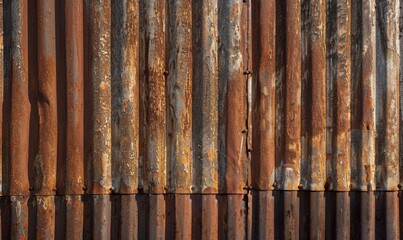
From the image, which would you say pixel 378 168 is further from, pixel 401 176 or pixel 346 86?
pixel 346 86

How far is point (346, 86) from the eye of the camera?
12.5 feet

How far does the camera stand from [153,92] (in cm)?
374

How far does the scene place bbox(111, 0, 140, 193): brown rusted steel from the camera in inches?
146

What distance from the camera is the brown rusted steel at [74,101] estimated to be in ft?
12.1

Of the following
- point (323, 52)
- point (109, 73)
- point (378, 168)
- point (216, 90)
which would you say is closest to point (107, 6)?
point (109, 73)

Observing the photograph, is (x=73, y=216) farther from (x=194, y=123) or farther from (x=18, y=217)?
(x=194, y=123)

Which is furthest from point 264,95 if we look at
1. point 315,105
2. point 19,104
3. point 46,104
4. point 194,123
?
point 19,104

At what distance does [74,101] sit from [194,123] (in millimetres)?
894

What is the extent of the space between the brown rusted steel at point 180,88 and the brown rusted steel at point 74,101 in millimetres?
647

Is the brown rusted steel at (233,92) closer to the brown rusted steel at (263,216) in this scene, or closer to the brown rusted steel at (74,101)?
the brown rusted steel at (263,216)

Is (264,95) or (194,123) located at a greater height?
(264,95)

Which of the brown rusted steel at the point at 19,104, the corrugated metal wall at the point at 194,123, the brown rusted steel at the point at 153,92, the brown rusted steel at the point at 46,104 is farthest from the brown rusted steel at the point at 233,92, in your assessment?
the brown rusted steel at the point at 19,104

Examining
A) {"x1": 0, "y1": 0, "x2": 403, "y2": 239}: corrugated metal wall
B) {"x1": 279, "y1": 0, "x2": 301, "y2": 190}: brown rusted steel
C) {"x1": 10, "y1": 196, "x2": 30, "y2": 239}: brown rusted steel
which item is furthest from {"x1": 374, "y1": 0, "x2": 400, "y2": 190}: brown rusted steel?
{"x1": 10, "y1": 196, "x2": 30, "y2": 239}: brown rusted steel

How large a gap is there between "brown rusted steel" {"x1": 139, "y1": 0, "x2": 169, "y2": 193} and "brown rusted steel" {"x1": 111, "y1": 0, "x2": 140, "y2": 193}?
2.3 inches
